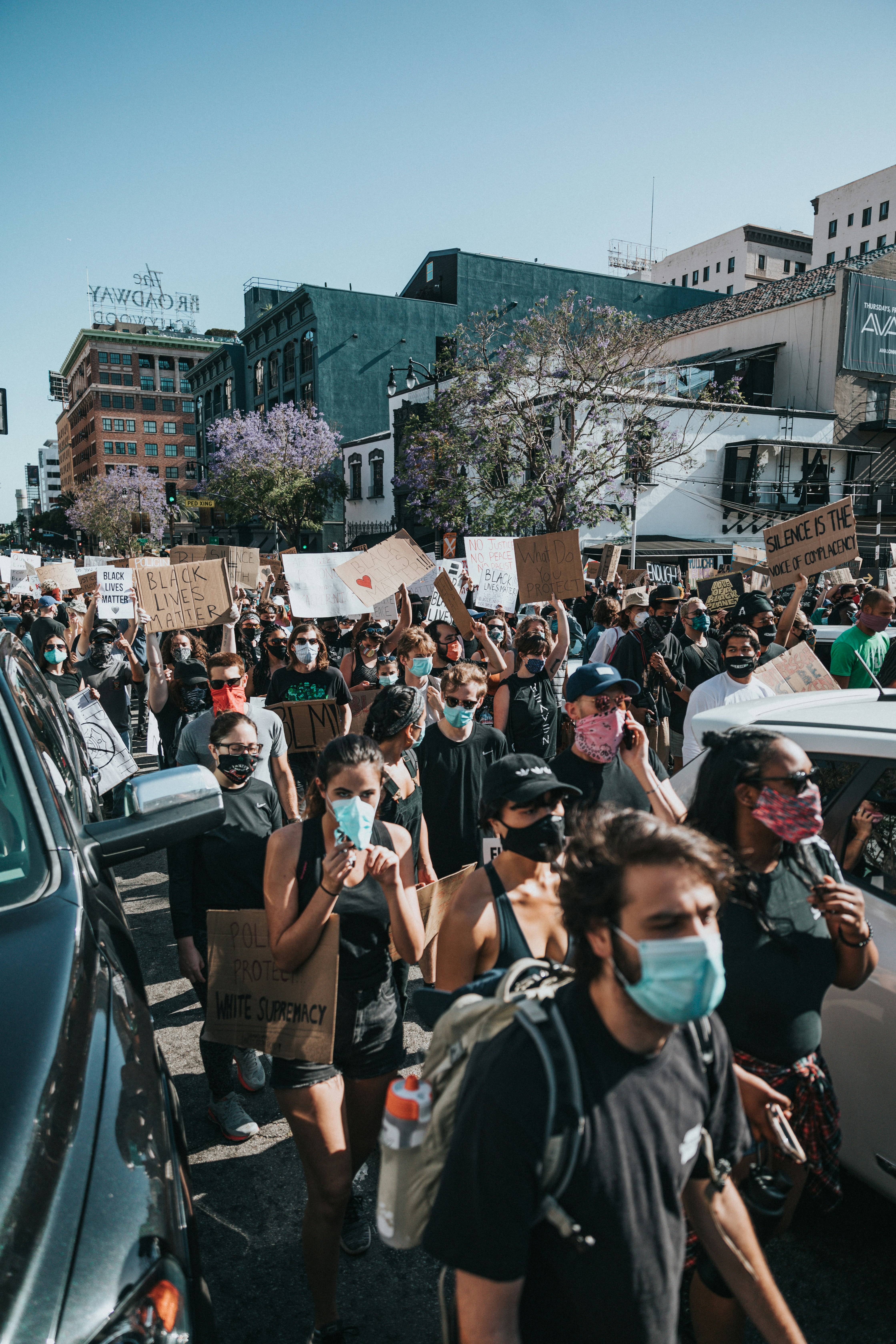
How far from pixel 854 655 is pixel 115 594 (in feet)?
26.1

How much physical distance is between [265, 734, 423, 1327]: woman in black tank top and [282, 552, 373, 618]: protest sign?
5955 millimetres

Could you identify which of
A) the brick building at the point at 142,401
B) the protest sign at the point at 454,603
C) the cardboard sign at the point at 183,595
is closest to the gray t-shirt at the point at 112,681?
the cardboard sign at the point at 183,595

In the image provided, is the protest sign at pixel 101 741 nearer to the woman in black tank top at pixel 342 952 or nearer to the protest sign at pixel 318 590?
the protest sign at pixel 318 590

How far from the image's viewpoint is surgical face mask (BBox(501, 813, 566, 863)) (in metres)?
2.55

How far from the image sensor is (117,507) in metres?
69.2

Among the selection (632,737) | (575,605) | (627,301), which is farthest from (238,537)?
(632,737)

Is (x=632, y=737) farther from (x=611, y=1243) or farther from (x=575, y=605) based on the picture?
(x=575, y=605)

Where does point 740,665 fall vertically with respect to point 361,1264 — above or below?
above

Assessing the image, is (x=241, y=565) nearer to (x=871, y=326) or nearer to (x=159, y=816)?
(x=159, y=816)

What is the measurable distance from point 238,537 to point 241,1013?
55786 millimetres

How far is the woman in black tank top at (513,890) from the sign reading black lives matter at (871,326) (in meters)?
36.5

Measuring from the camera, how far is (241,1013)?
9.16 feet

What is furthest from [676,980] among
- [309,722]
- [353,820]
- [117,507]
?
[117,507]

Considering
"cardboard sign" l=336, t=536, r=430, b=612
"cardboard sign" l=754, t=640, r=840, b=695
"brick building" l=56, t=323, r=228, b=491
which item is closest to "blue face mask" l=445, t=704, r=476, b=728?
"cardboard sign" l=754, t=640, r=840, b=695
